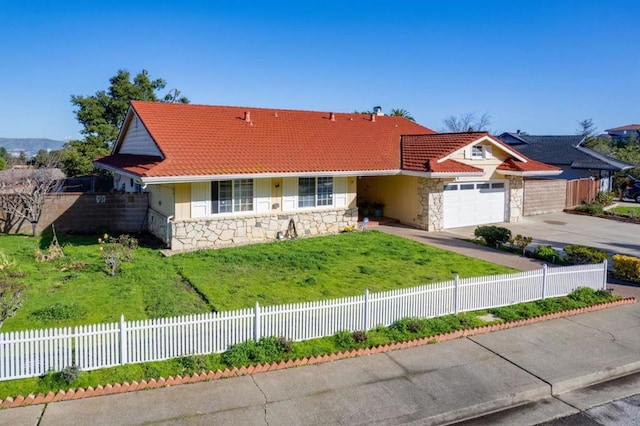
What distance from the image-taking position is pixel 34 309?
10594 millimetres

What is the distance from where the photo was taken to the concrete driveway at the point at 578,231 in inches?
782

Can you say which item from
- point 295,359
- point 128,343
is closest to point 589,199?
point 295,359

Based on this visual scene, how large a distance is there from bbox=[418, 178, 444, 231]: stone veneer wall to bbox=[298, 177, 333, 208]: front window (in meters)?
4.19

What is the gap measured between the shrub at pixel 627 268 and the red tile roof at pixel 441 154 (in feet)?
24.4

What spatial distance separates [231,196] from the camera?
59.2 feet

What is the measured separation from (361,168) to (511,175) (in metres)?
Result: 8.41

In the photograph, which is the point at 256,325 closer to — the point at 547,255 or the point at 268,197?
the point at 268,197

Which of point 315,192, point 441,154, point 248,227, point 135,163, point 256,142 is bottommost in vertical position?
point 248,227

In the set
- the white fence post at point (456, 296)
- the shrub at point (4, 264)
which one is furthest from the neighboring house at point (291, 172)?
the white fence post at point (456, 296)

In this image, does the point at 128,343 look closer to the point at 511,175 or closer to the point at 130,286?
the point at 130,286

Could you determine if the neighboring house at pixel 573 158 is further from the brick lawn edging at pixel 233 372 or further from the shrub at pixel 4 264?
the shrub at pixel 4 264

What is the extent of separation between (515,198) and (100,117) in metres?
28.8

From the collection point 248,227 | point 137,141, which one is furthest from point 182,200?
point 137,141

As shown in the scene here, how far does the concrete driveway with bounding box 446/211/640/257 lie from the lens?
65.2 feet
